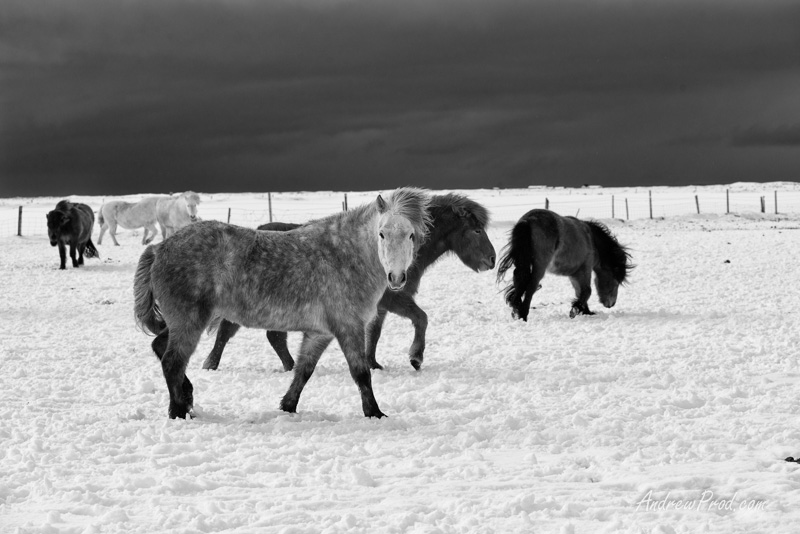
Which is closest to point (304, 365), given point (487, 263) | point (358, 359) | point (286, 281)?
point (358, 359)

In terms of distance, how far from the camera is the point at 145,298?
20.1 ft

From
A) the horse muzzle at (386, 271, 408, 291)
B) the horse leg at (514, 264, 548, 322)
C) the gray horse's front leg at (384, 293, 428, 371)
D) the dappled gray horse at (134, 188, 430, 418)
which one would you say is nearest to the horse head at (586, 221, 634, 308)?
the horse leg at (514, 264, 548, 322)

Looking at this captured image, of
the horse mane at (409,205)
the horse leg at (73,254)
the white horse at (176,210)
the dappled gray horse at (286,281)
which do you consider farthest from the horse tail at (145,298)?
the white horse at (176,210)

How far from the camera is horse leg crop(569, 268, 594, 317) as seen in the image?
11.2 m

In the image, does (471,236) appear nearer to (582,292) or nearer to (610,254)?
(582,292)

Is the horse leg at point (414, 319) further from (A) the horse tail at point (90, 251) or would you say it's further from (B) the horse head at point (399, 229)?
(A) the horse tail at point (90, 251)

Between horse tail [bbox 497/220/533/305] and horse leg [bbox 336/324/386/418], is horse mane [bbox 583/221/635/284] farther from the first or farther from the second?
horse leg [bbox 336/324/386/418]

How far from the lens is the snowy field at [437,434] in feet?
12.7

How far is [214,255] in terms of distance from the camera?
18.8 ft

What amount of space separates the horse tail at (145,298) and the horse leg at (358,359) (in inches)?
58.6

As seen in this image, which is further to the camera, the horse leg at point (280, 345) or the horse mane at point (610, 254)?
the horse mane at point (610, 254)

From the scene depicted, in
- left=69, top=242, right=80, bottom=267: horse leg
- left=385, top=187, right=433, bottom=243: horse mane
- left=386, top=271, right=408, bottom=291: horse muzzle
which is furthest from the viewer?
left=69, top=242, right=80, bottom=267: horse leg

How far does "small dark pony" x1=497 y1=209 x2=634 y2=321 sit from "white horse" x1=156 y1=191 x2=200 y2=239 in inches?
649

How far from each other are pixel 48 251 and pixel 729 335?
2105 centimetres
